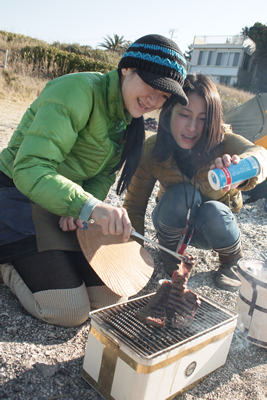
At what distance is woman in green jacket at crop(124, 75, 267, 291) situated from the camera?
239cm

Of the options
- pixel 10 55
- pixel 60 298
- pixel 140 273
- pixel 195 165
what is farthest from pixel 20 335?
pixel 10 55

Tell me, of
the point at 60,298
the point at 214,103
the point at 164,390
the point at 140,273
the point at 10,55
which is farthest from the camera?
the point at 10,55

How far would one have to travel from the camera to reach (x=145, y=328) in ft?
5.06

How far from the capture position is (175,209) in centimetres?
260

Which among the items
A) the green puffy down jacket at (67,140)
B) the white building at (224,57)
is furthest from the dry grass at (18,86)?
the white building at (224,57)

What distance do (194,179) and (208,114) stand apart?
1.72ft

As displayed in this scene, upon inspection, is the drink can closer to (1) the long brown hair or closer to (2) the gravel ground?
(1) the long brown hair


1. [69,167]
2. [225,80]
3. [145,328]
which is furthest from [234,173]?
[225,80]

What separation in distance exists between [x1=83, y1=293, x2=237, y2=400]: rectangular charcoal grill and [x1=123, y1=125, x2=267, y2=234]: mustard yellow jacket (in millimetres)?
1177

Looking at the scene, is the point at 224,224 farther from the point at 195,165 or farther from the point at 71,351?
the point at 71,351

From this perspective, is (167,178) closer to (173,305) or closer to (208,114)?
(208,114)

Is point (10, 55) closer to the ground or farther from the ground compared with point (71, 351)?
farther from the ground

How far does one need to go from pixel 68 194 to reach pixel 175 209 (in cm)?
114

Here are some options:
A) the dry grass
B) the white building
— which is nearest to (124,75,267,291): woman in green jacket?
the dry grass
